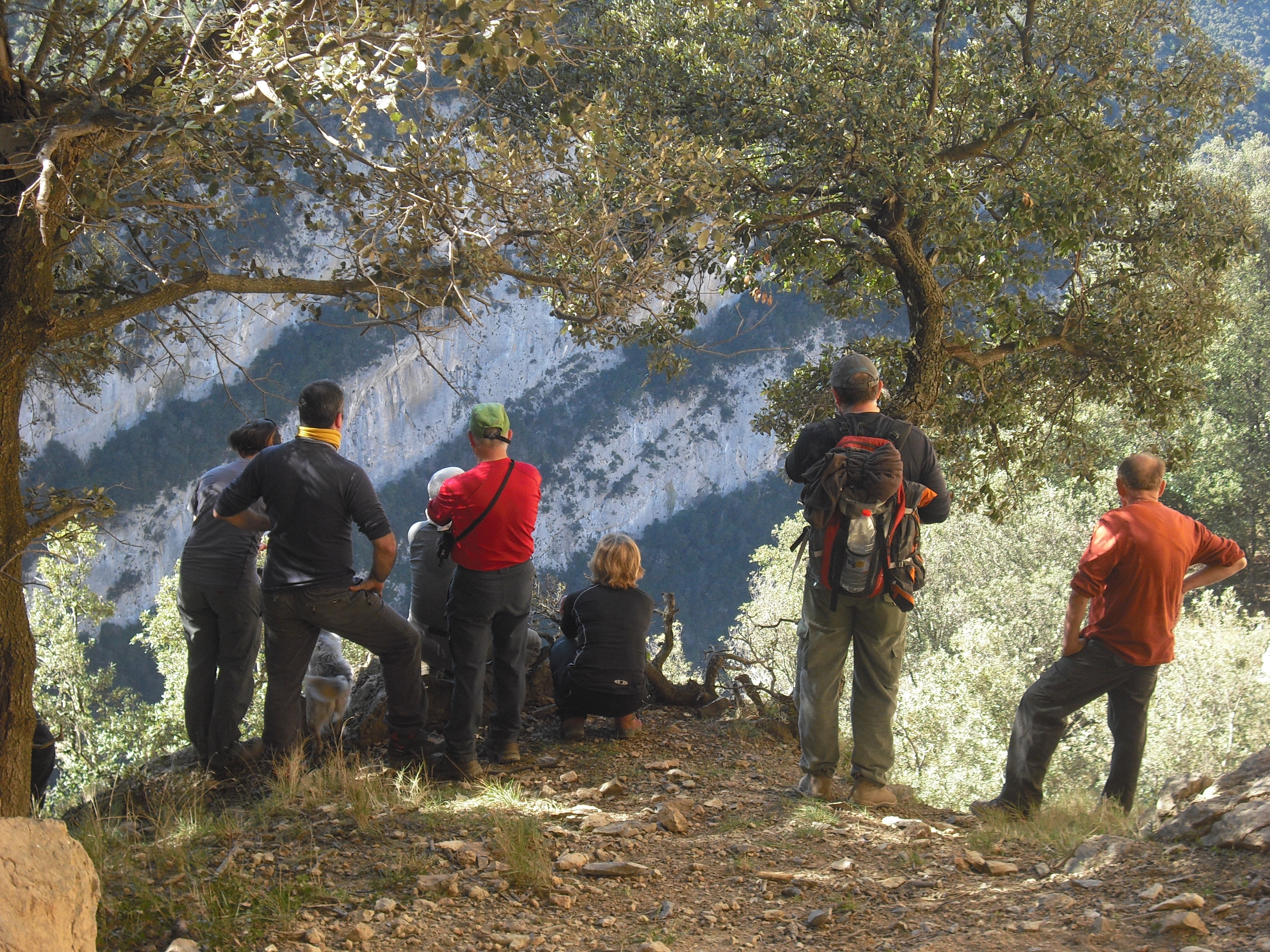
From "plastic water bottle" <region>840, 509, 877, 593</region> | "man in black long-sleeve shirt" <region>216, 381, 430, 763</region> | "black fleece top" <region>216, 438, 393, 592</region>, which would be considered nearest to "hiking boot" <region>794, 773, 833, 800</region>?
"plastic water bottle" <region>840, 509, 877, 593</region>

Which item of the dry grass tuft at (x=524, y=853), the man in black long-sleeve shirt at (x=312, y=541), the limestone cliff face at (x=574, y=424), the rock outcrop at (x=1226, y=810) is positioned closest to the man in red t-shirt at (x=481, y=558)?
the man in black long-sleeve shirt at (x=312, y=541)

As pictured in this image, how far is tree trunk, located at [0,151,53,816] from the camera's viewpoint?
3.16 metres

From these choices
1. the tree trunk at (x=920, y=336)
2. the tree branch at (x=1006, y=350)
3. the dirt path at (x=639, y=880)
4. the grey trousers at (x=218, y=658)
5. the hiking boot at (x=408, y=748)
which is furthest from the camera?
the tree branch at (x=1006, y=350)

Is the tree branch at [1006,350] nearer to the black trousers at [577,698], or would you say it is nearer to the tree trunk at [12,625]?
the black trousers at [577,698]

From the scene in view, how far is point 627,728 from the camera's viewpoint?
4859 mm

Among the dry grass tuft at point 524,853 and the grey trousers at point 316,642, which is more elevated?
the grey trousers at point 316,642

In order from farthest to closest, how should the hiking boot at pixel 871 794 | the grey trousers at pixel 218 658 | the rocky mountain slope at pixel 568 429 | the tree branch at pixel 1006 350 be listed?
the rocky mountain slope at pixel 568 429 < the tree branch at pixel 1006 350 < the grey trousers at pixel 218 658 < the hiking boot at pixel 871 794

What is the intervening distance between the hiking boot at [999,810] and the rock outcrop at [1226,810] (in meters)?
0.55

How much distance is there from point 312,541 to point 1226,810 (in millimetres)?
3433

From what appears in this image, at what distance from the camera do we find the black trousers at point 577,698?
15.3 feet

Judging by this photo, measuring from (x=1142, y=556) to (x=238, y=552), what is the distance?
13.1 feet

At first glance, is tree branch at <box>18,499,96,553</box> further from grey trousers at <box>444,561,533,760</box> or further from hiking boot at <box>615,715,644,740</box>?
hiking boot at <box>615,715,644,740</box>

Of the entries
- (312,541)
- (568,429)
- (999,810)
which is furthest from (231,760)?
(568,429)

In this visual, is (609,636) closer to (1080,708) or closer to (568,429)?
(1080,708)
